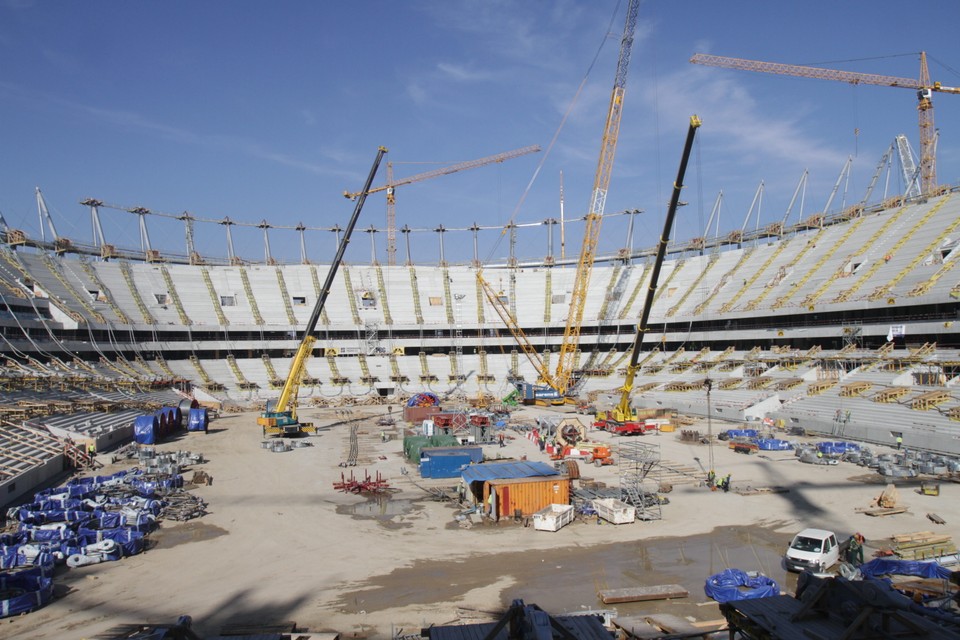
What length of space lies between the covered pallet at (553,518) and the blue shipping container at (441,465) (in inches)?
368

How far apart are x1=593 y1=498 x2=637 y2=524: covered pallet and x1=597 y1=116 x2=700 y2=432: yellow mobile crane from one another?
58.8ft

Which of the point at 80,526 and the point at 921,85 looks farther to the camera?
the point at 921,85

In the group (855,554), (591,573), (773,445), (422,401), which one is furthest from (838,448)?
(422,401)

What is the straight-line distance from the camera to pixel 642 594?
15.5m

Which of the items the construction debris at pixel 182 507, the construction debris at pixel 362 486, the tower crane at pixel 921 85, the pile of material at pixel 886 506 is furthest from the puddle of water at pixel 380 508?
the tower crane at pixel 921 85

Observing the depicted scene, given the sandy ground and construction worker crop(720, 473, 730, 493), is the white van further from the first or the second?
construction worker crop(720, 473, 730, 493)

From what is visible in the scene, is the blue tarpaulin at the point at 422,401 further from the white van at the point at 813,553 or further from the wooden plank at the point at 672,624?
the wooden plank at the point at 672,624

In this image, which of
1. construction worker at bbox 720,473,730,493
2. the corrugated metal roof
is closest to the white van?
construction worker at bbox 720,473,730,493

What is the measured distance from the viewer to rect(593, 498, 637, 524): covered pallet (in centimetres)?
2242

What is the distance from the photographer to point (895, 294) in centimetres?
5091

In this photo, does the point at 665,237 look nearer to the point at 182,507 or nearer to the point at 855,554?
the point at 855,554

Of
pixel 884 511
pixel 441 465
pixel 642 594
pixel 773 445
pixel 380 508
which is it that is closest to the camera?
pixel 642 594

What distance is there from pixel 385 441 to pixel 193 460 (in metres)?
12.5

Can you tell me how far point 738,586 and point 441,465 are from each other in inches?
712
